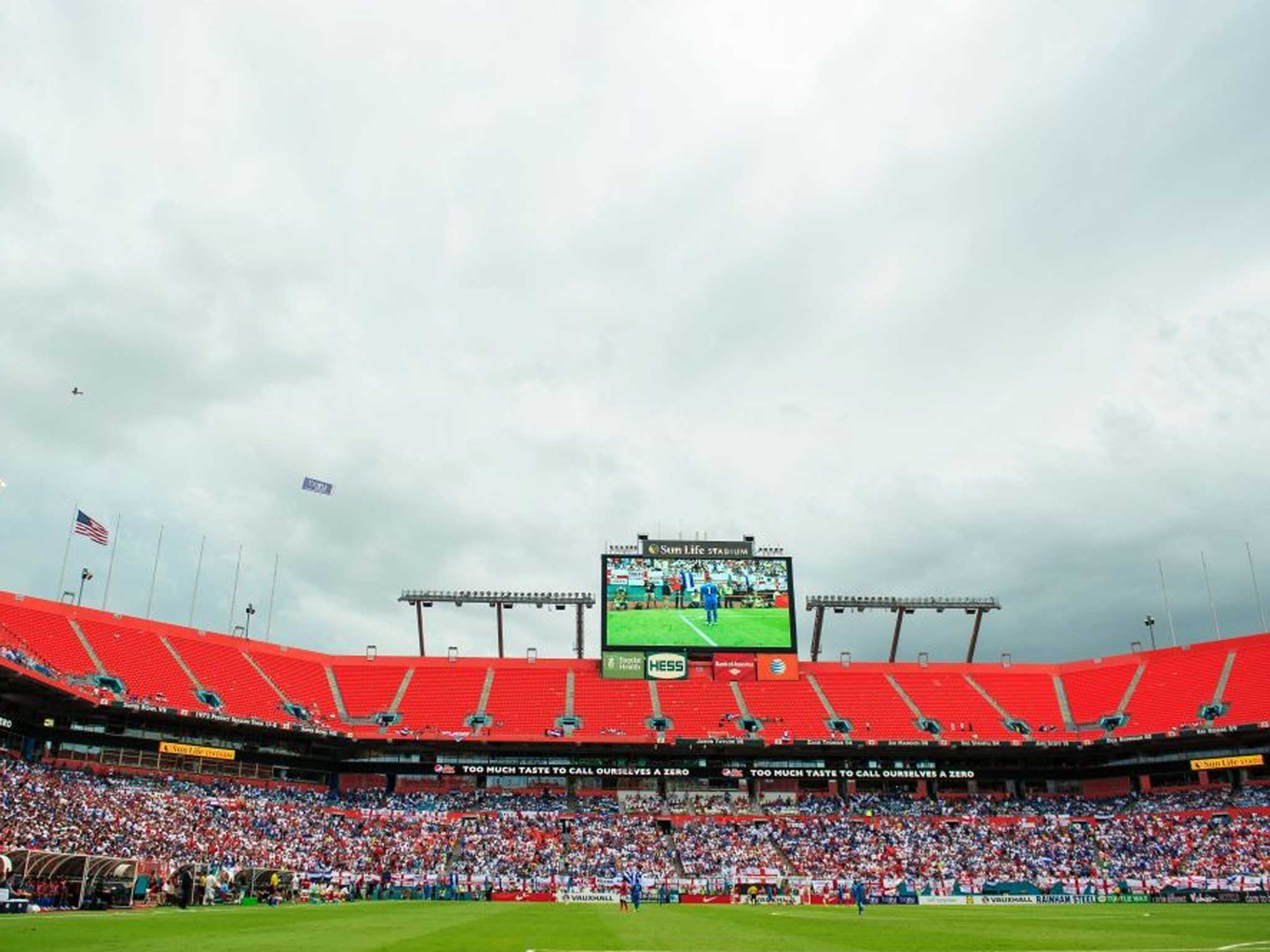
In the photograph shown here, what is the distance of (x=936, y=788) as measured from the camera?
247ft

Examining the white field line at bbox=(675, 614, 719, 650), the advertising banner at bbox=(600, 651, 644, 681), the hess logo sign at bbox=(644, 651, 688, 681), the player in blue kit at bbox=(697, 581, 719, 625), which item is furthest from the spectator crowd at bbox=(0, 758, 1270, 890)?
the player in blue kit at bbox=(697, 581, 719, 625)

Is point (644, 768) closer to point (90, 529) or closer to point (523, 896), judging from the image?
point (523, 896)

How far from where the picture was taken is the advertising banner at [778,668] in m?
77.8

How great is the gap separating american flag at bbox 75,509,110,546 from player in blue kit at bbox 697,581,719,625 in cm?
4139

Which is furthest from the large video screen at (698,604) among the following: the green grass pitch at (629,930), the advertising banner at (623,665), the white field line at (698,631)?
the green grass pitch at (629,930)

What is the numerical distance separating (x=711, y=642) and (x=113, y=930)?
178 ft

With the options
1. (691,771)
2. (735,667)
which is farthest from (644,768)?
(735,667)

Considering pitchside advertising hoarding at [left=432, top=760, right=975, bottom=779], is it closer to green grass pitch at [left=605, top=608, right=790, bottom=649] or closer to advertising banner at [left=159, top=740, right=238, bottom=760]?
green grass pitch at [left=605, top=608, right=790, bottom=649]

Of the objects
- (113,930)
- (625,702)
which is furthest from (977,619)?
(113,930)

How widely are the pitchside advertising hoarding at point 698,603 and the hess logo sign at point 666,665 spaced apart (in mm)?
639

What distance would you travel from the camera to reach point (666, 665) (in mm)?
76188

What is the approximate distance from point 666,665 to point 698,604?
5293 mm

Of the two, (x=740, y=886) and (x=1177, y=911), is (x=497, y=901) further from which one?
(x=1177, y=911)

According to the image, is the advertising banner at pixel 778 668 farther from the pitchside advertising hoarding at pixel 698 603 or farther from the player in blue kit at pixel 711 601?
the player in blue kit at pixel 711 601
